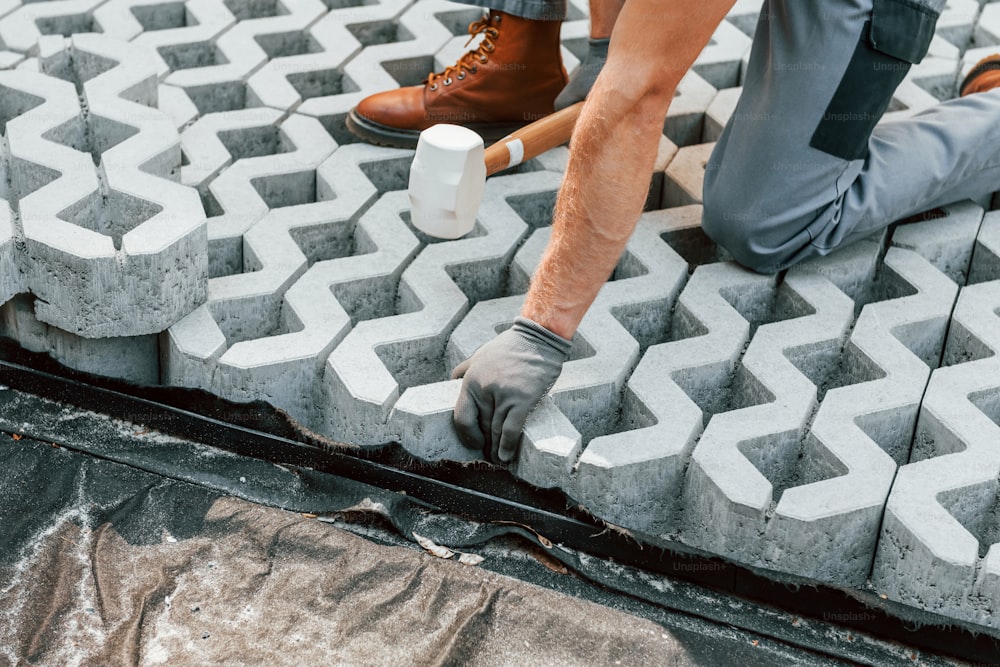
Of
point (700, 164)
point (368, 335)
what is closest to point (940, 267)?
point (700, 164)

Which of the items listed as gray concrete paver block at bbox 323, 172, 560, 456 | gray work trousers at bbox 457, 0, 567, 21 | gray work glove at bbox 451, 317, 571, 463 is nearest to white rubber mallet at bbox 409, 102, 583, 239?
gray concrete paver block at bbox 323, 172, 560, 456

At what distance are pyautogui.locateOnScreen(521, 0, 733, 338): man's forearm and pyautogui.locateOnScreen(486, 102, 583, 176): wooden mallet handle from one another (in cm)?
41

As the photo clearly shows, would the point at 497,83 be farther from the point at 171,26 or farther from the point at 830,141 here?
the point at 171,26

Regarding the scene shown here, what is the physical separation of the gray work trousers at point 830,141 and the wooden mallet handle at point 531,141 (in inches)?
12.5

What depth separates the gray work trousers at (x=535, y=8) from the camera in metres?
2.58

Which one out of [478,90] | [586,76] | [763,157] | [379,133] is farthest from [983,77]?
[379,133]

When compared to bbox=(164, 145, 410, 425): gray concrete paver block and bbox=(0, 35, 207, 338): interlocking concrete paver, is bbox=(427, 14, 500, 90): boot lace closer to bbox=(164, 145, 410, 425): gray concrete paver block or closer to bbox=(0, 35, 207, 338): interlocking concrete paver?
bbox=(164, 145, 410, 425): gray concrete paver block

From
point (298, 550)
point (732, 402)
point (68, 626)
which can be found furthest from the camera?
point (732, 402)

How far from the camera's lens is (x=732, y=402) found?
6.95 ft

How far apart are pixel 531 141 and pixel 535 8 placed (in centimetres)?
36

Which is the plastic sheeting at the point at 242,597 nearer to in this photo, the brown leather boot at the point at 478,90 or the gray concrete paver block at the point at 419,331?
the gray concrete paver block at the point at 419,331

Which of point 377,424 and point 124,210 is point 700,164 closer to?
point 377,424

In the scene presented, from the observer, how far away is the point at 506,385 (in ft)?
6.15

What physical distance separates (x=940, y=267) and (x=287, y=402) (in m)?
1.37
